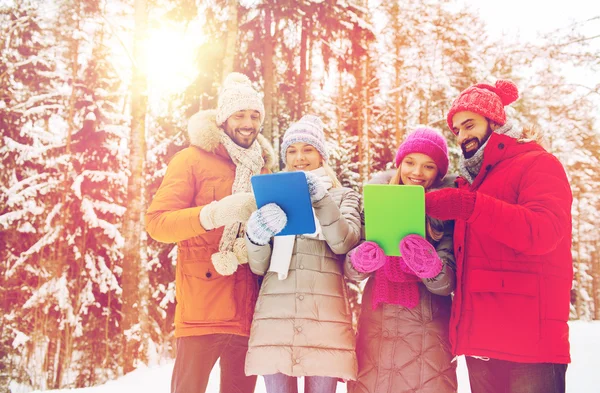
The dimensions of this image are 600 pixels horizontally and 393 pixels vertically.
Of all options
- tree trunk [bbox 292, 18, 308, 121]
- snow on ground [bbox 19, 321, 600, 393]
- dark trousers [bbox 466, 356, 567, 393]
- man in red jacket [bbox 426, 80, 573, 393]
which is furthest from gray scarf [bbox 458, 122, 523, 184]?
tree trunk [bbox 292, 18, 308, 121]

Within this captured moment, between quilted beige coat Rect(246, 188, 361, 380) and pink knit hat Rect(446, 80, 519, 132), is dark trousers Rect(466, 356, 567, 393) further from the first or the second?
pink knit hat Rect(446, 80, 519, 132)

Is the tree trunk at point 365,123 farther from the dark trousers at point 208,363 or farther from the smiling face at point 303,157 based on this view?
the dark trousers at point 208,363

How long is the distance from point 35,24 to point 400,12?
11388 millimetres


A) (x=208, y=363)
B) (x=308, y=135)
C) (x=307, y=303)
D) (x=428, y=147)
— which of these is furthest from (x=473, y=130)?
(x=208, y=363)

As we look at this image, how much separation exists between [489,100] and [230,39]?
668 cm

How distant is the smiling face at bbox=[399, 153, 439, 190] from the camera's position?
2957mm

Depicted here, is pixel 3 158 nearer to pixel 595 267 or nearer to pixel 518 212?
pixel 518 212

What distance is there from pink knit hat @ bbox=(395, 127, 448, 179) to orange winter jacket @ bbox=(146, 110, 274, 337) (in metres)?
1.27

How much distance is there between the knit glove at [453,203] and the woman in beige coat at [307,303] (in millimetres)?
568

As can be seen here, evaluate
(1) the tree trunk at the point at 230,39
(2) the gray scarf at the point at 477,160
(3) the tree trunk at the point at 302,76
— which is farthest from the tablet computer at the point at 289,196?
(3) the tree trunk at the point at 302,76

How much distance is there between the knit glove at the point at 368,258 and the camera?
2.40 meters

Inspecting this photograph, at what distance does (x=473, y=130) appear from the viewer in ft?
9.00

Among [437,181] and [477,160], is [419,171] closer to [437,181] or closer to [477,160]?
[437,181]

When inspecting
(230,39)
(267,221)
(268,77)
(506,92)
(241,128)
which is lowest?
(267,221)
